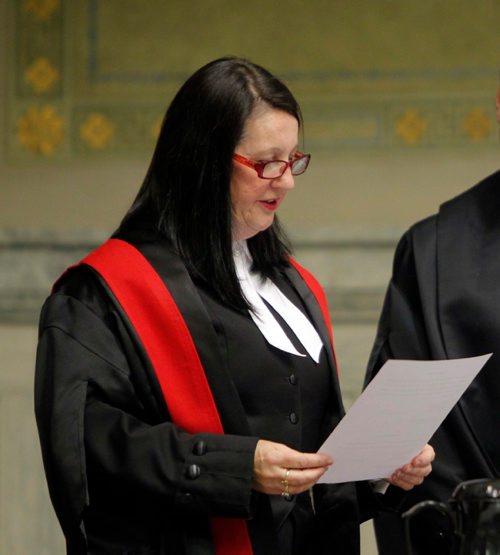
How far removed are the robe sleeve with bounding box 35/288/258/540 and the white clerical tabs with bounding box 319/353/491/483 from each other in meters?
0.17

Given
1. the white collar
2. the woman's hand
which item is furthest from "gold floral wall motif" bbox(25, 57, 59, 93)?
the woman's hand

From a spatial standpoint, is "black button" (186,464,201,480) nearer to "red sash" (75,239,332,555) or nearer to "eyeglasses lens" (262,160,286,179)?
"red sash" (75,239,332,555)

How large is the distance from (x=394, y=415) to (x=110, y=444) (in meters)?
0.49

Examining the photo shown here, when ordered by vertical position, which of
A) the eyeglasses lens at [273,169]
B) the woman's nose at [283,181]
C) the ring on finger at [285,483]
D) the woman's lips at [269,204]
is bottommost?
the ring on finger at [285,483]

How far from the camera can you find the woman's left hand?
7.66ft

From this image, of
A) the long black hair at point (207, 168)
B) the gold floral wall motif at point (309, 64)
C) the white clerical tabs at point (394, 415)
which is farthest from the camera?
the gold floral wall motif at point (309, 64)

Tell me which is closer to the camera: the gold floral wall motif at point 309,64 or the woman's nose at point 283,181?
the woman's nose at point 283,181

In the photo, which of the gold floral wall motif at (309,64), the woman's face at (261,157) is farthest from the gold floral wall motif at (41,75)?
the woman's face at (261,157)

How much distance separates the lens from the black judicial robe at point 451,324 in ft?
8.97

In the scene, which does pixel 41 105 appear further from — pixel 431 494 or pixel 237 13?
pixel 431 494

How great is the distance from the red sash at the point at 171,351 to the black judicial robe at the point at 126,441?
0.6 inches

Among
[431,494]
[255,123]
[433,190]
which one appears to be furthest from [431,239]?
[433,190]

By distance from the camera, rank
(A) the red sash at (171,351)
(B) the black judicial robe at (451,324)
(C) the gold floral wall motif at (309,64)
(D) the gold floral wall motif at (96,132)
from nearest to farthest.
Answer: (A) the red sash at (171,351) < (B) the black judicial robe at (451,324) < (C) the gold floral wall motif at (309,64) < (D) the gold floral wall motif at (96,132)

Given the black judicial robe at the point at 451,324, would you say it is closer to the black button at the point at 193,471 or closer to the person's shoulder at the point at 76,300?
the black button at the point at 193,471
